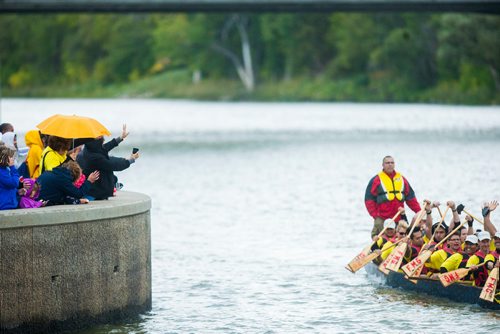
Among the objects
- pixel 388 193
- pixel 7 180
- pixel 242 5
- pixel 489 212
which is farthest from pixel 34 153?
pixel 242 5

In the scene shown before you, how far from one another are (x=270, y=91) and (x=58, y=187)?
90.5m

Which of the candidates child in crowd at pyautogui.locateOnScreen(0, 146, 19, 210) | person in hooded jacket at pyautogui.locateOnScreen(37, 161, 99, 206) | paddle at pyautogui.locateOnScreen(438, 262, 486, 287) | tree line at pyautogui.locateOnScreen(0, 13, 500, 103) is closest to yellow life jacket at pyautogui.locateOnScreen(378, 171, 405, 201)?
paddle at pyautogui.locateOnScreen(438, 262, 486, 287)

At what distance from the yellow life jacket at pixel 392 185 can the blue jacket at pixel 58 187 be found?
6393mm

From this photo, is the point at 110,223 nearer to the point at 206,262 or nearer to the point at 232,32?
the point at 206,262

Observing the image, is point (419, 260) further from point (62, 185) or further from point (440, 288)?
point (62, 185)

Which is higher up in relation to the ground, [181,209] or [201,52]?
[201,52]

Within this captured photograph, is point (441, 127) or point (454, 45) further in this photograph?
point (454, 45)

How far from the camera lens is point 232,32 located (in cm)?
10988

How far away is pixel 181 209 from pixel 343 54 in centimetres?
6768

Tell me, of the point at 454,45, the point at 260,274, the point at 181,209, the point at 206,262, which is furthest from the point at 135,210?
the point at 454,45

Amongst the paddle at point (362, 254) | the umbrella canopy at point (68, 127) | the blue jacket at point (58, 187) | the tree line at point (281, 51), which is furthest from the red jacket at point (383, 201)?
the tree line at point (281, 51)

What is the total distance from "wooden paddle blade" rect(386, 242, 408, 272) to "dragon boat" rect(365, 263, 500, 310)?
301 mm

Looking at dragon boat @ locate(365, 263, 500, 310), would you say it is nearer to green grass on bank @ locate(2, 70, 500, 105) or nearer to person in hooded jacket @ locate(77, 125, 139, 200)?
person in hooded jacket @ locate(77, 125, 139, 200)

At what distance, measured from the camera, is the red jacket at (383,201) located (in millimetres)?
19469
